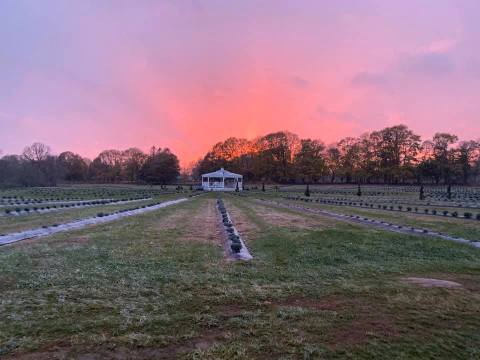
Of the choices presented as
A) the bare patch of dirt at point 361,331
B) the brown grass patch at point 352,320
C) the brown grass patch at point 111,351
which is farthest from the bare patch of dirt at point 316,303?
the brown grass patch at point 111,351

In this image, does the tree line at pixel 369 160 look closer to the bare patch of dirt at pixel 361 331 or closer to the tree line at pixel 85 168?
the tree line at pixel 85 168

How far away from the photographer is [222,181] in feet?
159

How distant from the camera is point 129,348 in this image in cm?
295

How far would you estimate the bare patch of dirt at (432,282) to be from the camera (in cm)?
497

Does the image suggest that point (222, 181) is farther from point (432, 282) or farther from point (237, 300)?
point (237, 300)

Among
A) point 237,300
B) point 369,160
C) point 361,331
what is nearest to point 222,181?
point 369,160

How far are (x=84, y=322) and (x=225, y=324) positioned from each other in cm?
157

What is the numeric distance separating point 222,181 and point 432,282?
143 ft

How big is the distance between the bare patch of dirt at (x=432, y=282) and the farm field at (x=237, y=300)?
0.11ft

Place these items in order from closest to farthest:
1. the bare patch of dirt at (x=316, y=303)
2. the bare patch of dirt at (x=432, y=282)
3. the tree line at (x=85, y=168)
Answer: the bare patch of dirt at (x=316, y=303), the bare patch of dirt at (x=432, y=282), the tree line at (x=85, y=168)

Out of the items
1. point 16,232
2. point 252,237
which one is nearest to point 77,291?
point 252,237

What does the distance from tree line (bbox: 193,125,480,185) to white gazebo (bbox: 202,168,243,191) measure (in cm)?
1519

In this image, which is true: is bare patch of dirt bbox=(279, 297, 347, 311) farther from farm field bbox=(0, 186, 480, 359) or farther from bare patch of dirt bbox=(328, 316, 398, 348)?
bare patch of dirt bbox=(328, 316, 398, 348)

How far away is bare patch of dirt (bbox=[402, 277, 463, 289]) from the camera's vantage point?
16.3ft
